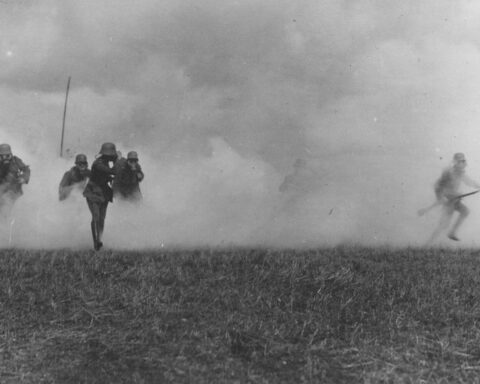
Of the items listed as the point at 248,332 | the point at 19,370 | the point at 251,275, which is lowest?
the point at 19,370

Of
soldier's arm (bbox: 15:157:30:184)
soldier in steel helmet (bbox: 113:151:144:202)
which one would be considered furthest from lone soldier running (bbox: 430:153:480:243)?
soldier's arm (bbox: 15:157:30:184)

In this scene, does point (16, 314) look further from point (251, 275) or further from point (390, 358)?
point (390, 358)

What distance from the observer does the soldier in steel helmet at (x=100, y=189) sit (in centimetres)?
1185

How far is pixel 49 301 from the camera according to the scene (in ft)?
22.8

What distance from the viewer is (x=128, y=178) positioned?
1288cm

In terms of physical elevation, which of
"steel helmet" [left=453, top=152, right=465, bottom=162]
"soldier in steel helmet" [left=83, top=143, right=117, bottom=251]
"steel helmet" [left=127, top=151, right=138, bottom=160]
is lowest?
"soldier in steel helmet" [left=83, top=143, right=117, bottom=251]

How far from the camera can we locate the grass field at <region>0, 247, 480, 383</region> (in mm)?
5387

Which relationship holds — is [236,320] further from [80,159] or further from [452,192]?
[452,192]

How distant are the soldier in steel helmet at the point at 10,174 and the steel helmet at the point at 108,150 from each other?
6.90 feet

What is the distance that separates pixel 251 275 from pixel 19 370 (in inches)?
137

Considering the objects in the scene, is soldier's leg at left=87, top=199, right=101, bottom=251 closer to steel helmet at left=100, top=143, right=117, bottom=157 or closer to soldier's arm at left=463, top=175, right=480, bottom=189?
steel helmet at left=100, top=143, right=117, bottom=157

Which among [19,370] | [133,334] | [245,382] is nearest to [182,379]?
[245,382]

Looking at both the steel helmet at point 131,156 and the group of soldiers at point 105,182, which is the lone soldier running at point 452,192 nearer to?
the group of soldiers at point 105,182

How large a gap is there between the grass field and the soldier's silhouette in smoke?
5.06 metres
